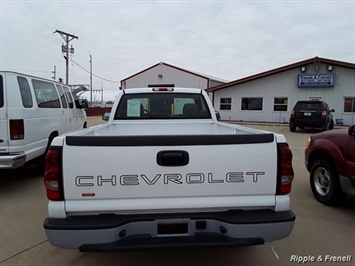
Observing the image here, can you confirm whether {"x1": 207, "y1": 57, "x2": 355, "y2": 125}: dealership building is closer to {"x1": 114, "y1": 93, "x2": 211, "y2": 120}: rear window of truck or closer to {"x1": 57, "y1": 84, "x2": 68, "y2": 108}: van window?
{"x1": 57, "y1": 84, "x2": 68, "y2": 108}: van window

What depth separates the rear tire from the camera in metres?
4.33

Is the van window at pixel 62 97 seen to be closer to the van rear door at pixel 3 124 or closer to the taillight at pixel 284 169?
the van rear door at pixel 3 124

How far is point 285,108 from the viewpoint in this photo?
2256cm

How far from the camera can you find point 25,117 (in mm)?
5062

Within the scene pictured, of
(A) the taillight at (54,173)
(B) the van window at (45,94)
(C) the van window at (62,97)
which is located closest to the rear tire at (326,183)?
(A) the taillight at (54,173)

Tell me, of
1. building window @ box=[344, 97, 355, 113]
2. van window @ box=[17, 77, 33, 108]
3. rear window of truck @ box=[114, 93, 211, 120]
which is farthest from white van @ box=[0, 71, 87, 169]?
building window @ box=[344, 97, 355, 113]

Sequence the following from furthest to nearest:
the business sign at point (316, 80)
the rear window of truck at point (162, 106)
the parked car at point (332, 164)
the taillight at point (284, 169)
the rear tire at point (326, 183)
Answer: the business sign at point (316, 80) < the rear window of truck at point (162, 106) < the rear tire at point (326, 183) < the parked car at point (332, 164) < the taillight at point (284, 169)

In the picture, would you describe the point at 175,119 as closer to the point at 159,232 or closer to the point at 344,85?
the point at 159,232

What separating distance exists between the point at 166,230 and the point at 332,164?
3246 millimetres

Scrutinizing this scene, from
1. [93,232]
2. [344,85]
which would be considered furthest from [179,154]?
[344,85]

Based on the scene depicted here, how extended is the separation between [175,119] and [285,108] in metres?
19.8

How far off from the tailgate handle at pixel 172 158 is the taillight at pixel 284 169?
770 millimetres

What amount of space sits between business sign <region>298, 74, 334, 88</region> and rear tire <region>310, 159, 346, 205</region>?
1825 cm

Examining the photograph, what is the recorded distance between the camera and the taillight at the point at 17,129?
15.9 ft
